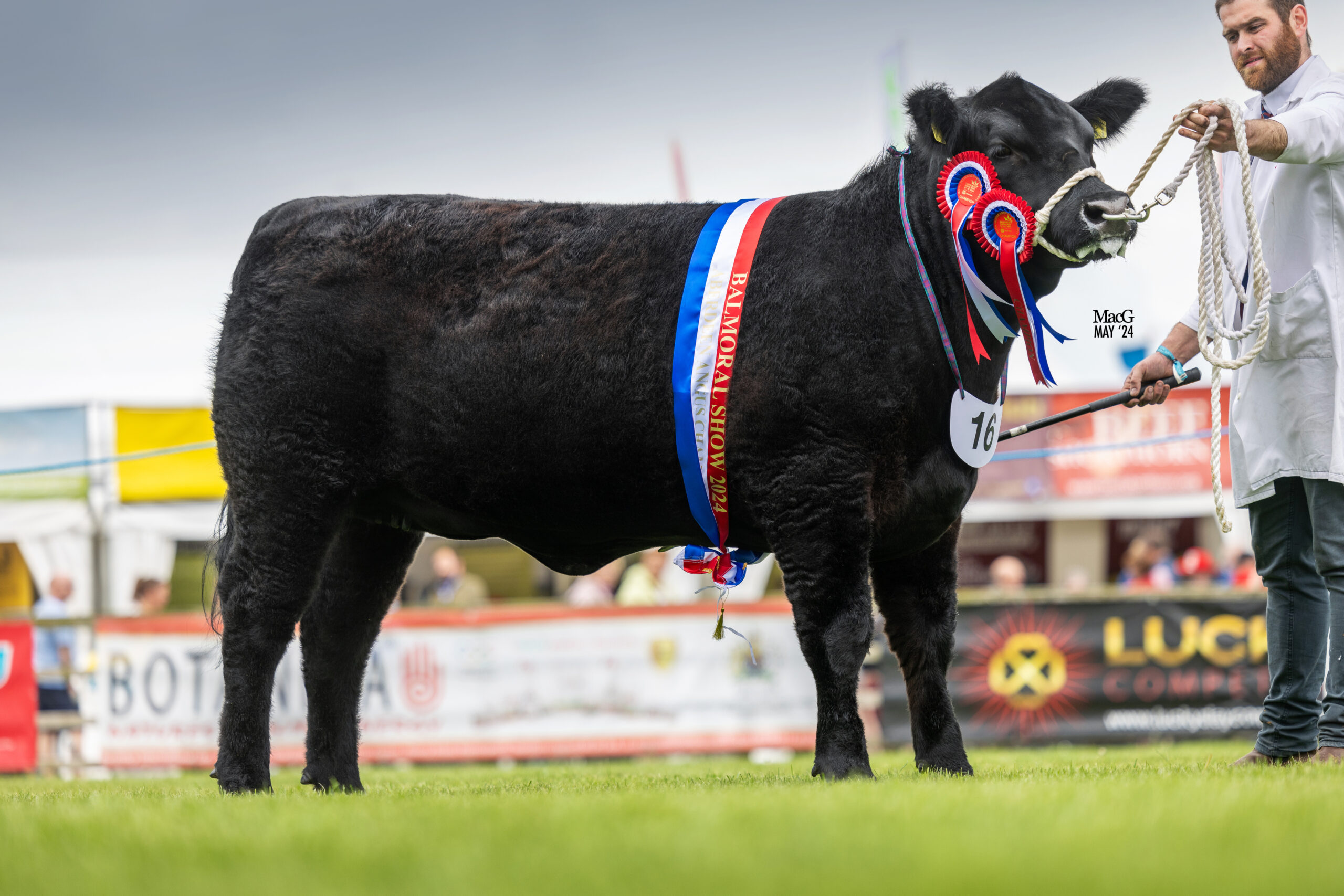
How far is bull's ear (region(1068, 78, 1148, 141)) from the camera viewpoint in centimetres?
442

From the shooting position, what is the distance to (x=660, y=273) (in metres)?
4.23

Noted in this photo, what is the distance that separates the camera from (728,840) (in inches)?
96.0

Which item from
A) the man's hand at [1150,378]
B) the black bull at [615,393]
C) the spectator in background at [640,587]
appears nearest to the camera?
the black bull at [615,393]

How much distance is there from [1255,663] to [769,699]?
3865 millimetres

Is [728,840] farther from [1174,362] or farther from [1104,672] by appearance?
[1104,672]

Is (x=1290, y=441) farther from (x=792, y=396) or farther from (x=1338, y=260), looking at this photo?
(x=792, y=396)

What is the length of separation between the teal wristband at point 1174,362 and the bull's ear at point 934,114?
45.7 inches

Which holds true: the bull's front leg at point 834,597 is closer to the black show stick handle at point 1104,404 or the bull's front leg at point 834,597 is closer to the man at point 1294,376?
the black show stick handle at point 1104,404

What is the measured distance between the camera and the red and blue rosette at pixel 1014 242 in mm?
4004

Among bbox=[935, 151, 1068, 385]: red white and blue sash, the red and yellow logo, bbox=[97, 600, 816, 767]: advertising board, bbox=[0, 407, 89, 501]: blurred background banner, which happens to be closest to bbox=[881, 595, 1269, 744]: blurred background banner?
the red and yellow logo

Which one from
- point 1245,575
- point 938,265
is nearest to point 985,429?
point 938,265

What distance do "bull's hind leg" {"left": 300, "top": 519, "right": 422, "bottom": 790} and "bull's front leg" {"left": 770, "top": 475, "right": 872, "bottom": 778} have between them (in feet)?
5.41

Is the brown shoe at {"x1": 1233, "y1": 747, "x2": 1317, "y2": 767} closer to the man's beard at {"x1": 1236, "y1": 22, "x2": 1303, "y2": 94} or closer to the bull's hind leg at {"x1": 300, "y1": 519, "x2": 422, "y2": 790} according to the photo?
the man's beard at {"x1": 1236, "y1": 22, "x2": 1303, "y2": 94}

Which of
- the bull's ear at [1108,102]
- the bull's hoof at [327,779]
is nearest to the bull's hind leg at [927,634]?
the bull's ear at [1108,102]
